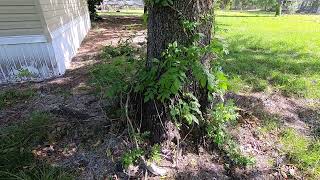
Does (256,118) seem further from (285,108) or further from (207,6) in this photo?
(207,6)

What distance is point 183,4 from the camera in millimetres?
2334

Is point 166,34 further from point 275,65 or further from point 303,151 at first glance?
point 275,65

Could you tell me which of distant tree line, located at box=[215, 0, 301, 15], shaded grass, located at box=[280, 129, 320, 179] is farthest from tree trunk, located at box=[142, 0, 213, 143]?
shaded grass, located at box=[280, 129, 320, 179]

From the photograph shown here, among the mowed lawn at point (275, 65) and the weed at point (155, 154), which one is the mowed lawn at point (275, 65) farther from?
the weed at point (155, 154)

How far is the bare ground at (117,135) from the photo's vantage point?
8.13 ft

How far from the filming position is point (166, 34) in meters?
2.43

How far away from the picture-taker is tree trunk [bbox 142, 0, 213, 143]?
236cm

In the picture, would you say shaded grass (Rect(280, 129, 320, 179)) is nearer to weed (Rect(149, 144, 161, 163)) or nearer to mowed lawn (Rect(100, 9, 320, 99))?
mowed lawn (Rect(100, 9, 320, 99))

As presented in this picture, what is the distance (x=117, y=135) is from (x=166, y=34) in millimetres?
1059

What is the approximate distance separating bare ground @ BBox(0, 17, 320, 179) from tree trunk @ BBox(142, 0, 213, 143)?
25 centimetres

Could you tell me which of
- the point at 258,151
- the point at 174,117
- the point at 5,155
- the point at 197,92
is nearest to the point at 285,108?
the point at 258,151

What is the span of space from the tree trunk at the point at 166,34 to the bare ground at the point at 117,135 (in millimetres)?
251

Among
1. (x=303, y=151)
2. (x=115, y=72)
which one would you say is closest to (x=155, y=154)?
(x=303, y=151)

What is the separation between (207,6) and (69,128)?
180 cm
